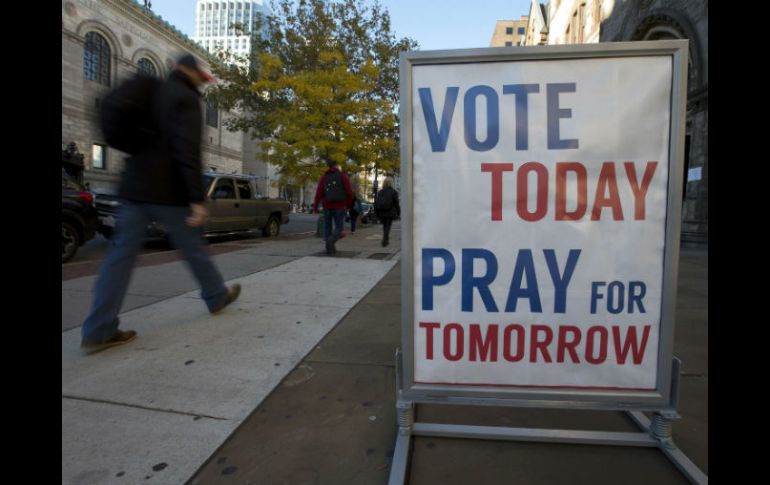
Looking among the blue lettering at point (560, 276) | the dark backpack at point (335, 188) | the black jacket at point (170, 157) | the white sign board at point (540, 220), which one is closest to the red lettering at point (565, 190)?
the white sign board at point (540, 220)

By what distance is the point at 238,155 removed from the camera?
4500 cm

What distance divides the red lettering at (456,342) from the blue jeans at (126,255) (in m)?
2.35

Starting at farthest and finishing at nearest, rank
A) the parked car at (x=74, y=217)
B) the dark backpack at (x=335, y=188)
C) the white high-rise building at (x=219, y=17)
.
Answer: the white high-rise building at (x=219, y=17) → the dark backpack at (x=335, y=188) → the parked car at (x=74, y=217)

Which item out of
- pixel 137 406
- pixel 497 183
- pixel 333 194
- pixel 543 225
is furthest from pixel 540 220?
pixel 333 194

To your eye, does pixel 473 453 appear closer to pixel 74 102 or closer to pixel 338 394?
pixel 338 394

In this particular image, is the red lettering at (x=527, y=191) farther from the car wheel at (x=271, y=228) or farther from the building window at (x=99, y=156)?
the building window at (x=99, y=156)

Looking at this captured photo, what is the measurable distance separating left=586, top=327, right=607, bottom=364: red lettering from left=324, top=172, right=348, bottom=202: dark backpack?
19.8 feet

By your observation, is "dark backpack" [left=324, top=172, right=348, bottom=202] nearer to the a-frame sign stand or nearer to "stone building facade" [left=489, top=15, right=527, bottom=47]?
the a-frame sign stand

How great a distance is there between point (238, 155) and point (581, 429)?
47160 mm

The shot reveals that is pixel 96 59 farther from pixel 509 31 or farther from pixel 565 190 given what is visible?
pixel 509 31

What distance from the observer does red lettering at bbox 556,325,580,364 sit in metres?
1.74

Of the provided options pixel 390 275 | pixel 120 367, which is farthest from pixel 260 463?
pixel 390 275

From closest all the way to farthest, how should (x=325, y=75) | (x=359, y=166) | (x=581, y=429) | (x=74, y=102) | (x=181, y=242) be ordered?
(x=581, y=429) < (x=181, y=242) < (x=325, y=75) < (x=359, y=166) < (x=74, y=102)

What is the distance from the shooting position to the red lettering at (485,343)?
5.81ft
